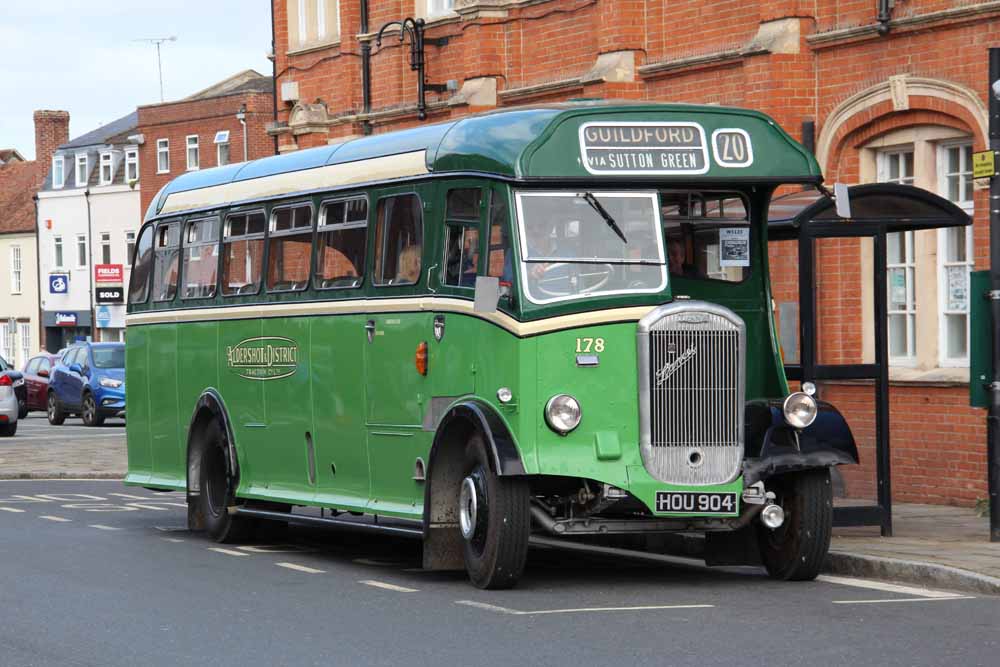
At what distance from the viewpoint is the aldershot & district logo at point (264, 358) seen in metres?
15.6

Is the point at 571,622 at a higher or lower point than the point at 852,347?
lower

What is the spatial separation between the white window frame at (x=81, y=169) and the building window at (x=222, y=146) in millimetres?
9272

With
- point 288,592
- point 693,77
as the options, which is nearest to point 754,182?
point 288,592

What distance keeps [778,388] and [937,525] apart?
10.7 feet

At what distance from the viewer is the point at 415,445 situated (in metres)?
13.5

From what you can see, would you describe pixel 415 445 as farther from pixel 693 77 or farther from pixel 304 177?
pixel 693 77

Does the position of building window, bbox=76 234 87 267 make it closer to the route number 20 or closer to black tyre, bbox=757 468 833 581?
black tyre, bbox=757 468 833 581

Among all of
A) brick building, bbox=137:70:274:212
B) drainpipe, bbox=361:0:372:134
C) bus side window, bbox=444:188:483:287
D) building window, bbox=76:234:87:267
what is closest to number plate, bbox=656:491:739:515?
bus side window, bbox=444:188:483:287

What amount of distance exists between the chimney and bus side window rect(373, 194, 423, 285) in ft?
234

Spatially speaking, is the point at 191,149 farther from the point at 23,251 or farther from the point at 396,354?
the point at 396,354

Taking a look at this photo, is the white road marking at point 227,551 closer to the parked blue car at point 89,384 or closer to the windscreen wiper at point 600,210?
the windscreen wiper at point 600,210

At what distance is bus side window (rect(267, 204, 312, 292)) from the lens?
15312 millimetres

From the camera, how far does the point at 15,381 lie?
3994 centimetres

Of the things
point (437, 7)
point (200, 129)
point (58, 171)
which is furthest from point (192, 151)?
point (437, 7)
